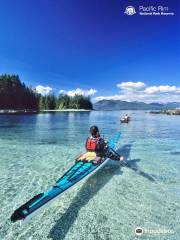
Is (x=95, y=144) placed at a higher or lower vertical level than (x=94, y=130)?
lower

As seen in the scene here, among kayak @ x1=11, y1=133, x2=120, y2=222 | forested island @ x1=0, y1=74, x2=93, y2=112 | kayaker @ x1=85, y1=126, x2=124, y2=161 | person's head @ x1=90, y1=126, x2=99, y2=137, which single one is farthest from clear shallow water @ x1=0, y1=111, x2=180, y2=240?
forested island @ x1=0, y1=74, x2=93, y2=112

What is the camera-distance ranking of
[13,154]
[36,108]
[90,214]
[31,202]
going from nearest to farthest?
[31,202] < [90,214] < [13,154] < [36,108]

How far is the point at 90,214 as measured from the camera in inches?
301

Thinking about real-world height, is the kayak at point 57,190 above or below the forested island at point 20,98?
below

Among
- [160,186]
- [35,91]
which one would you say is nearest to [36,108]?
[35,91]

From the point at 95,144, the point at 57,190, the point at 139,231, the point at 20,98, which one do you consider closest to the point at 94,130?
the point at 95,144

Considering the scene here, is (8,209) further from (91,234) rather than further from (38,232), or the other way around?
(91,234)

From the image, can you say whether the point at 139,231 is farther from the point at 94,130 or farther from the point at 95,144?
the point at 94,130

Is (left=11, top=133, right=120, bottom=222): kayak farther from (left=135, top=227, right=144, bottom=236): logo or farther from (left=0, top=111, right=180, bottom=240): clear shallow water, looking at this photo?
(left=135, top=227, right=144, bottom=236): logo

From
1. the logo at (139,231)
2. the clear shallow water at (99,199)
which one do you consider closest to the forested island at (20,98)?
the clear shallow water at (99,199)

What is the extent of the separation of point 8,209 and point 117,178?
568 centimetres

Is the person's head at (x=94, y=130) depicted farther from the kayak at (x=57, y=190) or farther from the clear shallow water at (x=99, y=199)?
the clear shallow water at (x=99, y=199)

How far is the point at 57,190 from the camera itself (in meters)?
7.18

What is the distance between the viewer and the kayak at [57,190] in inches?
223
